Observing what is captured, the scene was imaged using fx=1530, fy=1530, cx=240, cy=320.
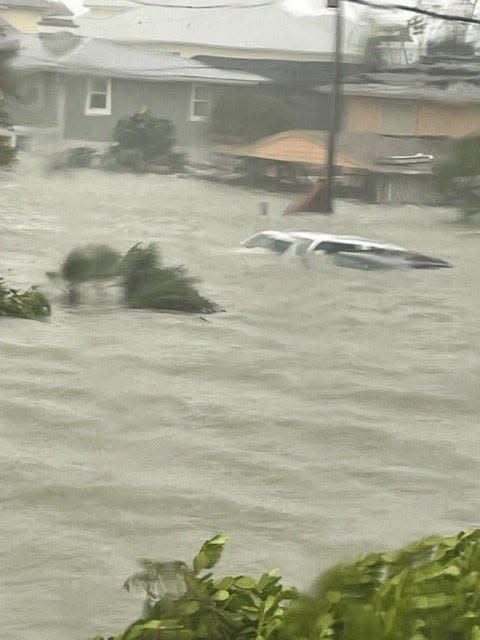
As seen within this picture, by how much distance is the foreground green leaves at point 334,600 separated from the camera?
5.74 ft

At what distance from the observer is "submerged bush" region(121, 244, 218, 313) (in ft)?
7.43

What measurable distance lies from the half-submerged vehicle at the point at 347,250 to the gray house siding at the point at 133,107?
19cm

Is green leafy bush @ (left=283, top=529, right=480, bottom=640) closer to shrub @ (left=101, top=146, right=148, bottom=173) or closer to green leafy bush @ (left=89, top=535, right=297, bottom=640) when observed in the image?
green leafy bush @ (left=89, top=535, right=297, bottom=640)

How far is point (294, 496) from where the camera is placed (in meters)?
2.10

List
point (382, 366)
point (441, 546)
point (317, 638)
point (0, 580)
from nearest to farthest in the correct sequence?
point (317, 638) < point (441, 546) < point (0, 580) < point (382, 366)

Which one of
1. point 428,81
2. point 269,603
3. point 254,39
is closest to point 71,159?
point 254,39

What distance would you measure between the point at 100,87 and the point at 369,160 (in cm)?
42

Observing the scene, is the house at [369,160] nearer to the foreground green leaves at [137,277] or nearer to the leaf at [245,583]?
the foreground green leaves at [137,277]

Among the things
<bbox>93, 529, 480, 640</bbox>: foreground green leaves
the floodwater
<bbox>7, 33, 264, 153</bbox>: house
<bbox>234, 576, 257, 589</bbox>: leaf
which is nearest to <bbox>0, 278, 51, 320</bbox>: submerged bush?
the floodwater

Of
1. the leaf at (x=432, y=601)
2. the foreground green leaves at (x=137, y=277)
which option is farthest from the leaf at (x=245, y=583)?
the foreground green leaves at (x=137, y=277)

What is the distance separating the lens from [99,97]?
7.56 feet

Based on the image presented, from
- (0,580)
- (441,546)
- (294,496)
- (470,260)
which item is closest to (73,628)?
(0,580)

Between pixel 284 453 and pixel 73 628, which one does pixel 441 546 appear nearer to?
pixel 284 453

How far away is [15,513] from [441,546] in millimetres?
601
